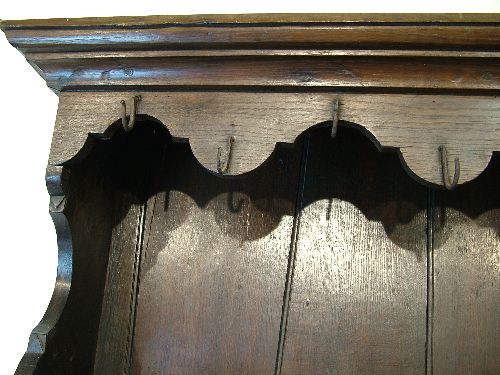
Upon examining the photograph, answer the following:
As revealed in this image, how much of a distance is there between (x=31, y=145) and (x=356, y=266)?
0.69m

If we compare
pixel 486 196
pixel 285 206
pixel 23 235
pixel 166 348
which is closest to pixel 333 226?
pixel 285 206

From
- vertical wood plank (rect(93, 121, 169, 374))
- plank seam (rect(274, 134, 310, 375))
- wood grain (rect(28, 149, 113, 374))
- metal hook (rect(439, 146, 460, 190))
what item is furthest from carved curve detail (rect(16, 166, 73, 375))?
metal hook (rect(439, 146, 460, 190))

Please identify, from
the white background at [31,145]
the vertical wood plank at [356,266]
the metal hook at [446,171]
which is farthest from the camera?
the white background at [31,145]

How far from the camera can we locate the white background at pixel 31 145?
3.50ft

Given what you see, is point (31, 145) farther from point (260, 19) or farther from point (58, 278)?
point (260, 19)

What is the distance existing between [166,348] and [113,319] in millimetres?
112

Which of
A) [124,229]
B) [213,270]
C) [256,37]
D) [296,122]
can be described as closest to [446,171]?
[296,122]

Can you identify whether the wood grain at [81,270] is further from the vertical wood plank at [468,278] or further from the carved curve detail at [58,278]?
the vertical wood plank at [468,278]

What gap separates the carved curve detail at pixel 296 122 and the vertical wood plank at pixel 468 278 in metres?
0.23

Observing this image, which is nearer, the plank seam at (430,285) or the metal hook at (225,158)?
the metal hook at (225,158)

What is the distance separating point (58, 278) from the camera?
3.00 feet

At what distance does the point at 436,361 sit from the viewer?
918mm

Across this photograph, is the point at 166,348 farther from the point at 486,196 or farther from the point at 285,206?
the point at 486,196

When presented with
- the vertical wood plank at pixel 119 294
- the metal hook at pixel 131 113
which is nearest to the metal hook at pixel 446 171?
the metal hook at pixel 131 113
